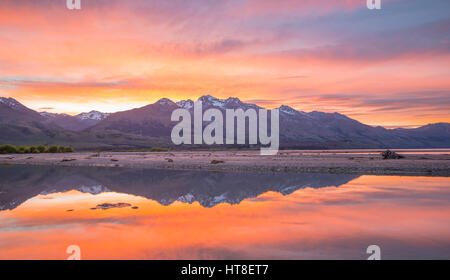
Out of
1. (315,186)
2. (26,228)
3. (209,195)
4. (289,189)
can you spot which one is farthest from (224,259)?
(315,186)

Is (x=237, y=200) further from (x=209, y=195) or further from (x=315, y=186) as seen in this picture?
(x=315, y=186)

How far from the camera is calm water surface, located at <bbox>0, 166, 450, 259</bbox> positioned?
34.9 ft

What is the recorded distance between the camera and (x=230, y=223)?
1477cm

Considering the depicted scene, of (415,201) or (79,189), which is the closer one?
(415,201)

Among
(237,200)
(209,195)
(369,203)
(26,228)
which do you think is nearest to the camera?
(26,228)

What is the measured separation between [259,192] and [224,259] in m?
15.2

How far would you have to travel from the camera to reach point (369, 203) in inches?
760

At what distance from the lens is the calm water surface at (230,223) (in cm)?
1063
